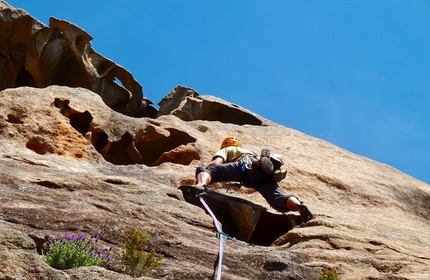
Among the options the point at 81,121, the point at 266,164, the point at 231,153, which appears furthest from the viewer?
the point at 81,121

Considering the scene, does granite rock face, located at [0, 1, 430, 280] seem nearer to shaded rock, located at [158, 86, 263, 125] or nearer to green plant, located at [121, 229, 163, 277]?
shaded rock, located at [158, 86, 263, 125]

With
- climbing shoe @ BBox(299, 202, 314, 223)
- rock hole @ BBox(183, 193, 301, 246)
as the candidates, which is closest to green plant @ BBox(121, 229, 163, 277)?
rock hole @ BBox(183, 193, 301, 246)

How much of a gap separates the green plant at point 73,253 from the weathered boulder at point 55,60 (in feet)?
45.4

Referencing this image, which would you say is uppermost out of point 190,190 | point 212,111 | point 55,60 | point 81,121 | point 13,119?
point 212,111

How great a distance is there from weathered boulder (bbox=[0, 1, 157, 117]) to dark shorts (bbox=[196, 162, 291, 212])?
9361mm

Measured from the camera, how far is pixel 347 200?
1534 cm

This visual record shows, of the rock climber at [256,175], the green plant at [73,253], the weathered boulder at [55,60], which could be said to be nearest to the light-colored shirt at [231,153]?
the rock climber at [256,175]

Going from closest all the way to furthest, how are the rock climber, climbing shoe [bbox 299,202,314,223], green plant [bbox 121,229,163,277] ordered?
green plant [bbox 121,229,163,277]
climbing shoe [bbox 299,202,314,223]
the rock climber

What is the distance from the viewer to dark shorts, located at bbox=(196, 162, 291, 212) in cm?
1378

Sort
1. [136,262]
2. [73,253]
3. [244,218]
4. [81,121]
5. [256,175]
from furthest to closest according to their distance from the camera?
[81,121] → [256,175] → [244,218] → [136,262] → [73,253]

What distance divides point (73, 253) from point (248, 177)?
255 inches

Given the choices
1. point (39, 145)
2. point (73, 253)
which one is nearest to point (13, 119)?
point (39, 145)

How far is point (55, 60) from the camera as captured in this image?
73.5 ft

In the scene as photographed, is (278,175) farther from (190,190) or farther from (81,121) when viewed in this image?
(81,121)
